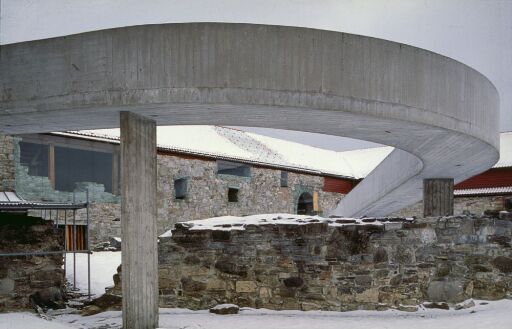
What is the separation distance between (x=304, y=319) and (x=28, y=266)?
519 centimetres

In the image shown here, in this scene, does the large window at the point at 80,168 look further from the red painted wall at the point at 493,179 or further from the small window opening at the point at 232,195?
the red painted wall at the point at 493,179

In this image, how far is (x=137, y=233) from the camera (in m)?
6.87

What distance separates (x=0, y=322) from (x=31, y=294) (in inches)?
60.7

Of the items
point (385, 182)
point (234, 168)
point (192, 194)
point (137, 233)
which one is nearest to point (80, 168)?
point (192, 194)

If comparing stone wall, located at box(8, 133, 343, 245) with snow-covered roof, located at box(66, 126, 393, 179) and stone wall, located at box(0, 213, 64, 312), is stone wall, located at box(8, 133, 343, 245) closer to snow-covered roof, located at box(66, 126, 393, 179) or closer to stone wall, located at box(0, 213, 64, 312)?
snow-covered roof, located at box(66, 126, 393, 179)

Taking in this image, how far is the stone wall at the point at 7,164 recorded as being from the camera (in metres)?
14.3

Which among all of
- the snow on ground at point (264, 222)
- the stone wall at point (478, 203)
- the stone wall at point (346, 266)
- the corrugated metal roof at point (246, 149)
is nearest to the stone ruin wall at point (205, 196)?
the corrugated metal roof at point (246, 149)

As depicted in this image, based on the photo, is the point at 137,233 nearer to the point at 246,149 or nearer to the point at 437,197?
the point at 437,197

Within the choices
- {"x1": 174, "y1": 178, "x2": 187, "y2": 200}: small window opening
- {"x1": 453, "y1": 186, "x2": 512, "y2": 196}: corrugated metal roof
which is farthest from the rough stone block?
{"x1": 453, "y1": 186, "x2": 512, "y2": 196}: corrugated metal roof

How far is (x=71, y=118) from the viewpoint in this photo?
7168mm

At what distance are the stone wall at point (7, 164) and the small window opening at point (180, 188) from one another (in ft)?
21.7

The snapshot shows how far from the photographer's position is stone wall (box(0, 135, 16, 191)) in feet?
46.9

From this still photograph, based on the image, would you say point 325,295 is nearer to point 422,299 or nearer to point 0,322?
point 422,299

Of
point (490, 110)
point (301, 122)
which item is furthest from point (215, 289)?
point (490, 110)
